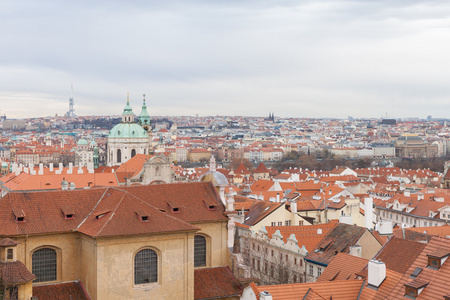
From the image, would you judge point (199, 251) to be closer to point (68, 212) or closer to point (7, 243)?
point (68, 212)

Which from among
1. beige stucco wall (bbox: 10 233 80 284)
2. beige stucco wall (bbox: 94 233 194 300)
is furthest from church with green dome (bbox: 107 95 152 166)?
beige stucco wall (bbox: 94 233 194 300)

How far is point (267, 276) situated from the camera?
46.2 meters

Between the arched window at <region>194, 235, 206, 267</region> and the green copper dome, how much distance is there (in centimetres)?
9235

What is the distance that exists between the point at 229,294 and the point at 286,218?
23745 mm

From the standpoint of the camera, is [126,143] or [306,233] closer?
[306,233]

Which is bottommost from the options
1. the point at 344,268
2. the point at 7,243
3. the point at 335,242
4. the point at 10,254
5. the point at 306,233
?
the point at 306,233

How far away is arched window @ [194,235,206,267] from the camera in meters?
32.6

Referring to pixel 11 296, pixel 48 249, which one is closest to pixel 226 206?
pixel 48 249

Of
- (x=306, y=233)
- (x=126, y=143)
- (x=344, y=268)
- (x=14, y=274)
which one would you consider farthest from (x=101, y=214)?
(x=126, y=143)

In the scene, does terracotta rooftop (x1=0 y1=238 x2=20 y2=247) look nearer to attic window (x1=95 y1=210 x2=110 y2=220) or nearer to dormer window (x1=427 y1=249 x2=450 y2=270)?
attic window (x1=95 y1=210 x2=110 y2=220)

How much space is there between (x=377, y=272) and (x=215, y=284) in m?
10.3

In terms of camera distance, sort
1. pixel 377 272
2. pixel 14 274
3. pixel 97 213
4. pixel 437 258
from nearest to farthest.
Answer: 1. pixel 437 258
2. pixel 377 272
3. pixel 14 274
4. pixel 97 213

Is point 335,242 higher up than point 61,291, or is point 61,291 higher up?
point 61,291

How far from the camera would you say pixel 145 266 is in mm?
28984
